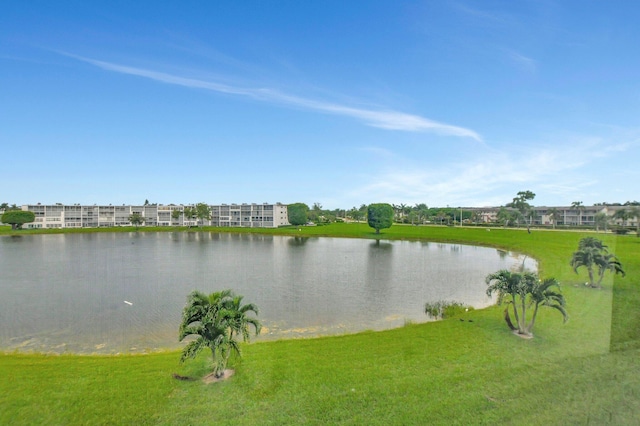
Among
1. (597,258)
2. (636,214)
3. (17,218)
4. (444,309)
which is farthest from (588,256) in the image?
(17,218)

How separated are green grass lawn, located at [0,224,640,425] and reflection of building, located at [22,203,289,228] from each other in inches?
3446

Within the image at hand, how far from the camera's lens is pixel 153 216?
4503 inches

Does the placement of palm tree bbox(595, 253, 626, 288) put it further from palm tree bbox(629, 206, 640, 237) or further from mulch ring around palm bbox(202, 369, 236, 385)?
mulch ring around palm bbox(202, 369, 236, 385)

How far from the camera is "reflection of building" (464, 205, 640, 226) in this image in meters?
15.5

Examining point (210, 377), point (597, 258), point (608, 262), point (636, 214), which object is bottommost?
point (210, 377)

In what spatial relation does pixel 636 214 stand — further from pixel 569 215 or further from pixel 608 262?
pixel 569 215

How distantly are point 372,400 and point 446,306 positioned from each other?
11.8m

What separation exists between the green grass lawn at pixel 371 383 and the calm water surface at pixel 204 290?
11.2 ft

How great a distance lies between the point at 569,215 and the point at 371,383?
46.5 meters

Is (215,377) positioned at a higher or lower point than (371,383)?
lower

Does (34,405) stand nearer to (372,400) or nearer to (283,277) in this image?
(372,400)

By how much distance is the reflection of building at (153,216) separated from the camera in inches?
3907

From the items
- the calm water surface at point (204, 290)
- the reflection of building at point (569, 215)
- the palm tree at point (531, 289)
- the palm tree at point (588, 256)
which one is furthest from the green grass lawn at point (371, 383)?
the reflection of building at point (569, 215)

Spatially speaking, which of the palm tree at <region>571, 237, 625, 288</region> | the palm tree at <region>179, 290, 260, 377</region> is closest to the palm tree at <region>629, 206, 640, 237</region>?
the palm tree at <region>571, 237, 625, 288</region>
